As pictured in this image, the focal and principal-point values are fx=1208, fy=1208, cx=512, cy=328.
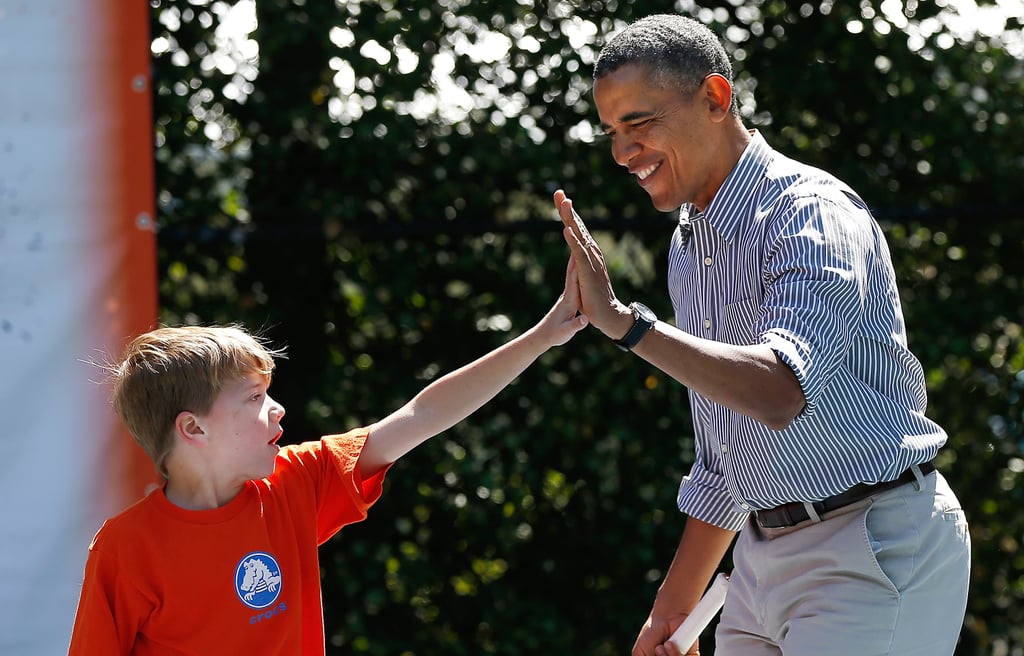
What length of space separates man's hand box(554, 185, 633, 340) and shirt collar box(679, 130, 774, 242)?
1.03ft

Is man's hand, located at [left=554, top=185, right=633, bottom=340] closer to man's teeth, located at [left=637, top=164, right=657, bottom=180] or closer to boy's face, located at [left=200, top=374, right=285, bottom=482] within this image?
man's teeth, located at [left=637, top=164, right=657, bottom=180]

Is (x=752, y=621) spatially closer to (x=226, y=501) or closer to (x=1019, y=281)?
(x=226, y=501)

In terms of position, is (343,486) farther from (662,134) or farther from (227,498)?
(662,134)

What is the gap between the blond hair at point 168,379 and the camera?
7.47 ft

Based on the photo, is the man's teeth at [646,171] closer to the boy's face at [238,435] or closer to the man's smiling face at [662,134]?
the man's smiling face at [662,134]

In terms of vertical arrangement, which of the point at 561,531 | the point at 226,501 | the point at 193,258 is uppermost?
the point at 226,501

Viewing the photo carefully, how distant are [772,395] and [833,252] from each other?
0.29m

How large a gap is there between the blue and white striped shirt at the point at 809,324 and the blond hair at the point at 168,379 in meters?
0.97

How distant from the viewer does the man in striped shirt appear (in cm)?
209

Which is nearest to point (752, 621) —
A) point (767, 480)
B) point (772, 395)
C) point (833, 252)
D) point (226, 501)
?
point (767, 480)

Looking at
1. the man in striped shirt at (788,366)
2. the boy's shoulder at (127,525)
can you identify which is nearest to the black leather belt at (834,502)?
the man in striped shirt at (788,366)

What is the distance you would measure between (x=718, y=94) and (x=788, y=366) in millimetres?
649

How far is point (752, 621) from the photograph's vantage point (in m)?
2.47

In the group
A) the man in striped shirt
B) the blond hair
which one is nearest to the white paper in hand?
the man in striped shirt
